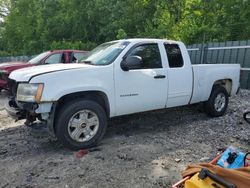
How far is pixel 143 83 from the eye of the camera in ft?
15.6

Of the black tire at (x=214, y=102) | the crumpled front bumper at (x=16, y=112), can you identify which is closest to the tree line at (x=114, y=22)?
the black tire at (x=214, y=102)

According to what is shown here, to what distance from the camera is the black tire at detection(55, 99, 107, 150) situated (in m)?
3.98

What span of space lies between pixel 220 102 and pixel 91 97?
3544 mm

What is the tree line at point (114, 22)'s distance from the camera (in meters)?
16.1

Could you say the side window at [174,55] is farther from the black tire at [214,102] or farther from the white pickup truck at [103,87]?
the black tire at [214,102]

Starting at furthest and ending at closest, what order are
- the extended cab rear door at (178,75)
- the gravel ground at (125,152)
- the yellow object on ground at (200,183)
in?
the extended cab rear door at (178,75) → the gravel ground at (125,152) → the yellow object on ground at (200,183)

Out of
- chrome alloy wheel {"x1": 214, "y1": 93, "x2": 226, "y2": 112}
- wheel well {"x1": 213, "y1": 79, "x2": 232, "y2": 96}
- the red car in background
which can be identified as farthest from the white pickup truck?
the red car in background

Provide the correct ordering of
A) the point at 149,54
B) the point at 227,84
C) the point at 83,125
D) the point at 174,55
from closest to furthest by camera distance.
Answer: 1. the point at 83,125
2. the point at 149,54
3. the point at 174,55
4. the point at 227,84

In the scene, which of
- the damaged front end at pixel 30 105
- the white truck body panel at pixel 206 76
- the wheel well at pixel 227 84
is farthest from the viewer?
the wheel well at pixel 227 84

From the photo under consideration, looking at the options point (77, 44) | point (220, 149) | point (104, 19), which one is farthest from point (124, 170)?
point (104, 19)

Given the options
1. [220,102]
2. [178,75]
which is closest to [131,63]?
[178,75]

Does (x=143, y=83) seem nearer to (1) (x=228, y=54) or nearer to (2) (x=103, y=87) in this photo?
(2) (x=103, y=87)

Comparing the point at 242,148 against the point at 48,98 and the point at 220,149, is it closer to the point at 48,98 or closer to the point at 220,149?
the point at 220,149

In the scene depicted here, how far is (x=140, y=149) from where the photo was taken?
14.0 ft
